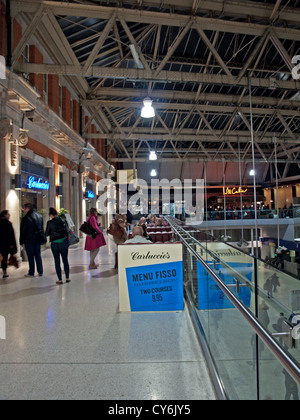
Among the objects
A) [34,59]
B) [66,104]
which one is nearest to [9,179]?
[34,59]

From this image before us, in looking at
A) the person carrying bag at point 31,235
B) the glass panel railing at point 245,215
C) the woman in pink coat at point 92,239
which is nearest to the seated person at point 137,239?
the woman in pink coat at point 92,239

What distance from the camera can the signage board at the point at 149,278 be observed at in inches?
173

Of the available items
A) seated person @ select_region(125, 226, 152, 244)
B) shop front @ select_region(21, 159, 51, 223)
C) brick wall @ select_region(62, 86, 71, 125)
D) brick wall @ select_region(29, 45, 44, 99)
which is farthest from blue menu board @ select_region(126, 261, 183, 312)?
brick wall @ select_region(62, 86, 71, 125)

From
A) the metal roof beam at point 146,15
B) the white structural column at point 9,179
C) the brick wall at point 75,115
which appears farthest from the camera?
the brick wall at point 75,115

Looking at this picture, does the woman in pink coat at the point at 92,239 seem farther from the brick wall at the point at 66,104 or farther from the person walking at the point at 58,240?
the brick wall at the point at 66,104

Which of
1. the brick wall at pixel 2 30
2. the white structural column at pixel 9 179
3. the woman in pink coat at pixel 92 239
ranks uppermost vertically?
the brick wall at pixel 2 30

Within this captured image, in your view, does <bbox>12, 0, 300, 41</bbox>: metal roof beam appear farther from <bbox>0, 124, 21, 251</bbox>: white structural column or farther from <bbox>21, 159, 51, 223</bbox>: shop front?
<bbox>21, 159, 51, 223</bbox>: shop front

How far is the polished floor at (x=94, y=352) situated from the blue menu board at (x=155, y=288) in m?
0.15

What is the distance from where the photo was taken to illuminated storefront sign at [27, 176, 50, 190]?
419 inches

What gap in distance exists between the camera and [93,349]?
3.21 meters

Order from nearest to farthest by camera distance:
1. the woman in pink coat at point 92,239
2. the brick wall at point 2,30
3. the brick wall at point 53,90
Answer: the woman in pink coat at point 92,239 < the brick wall at point 2,30 < the brick wall at point 53,90
